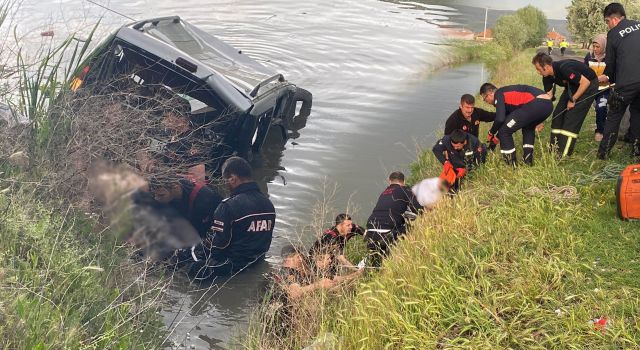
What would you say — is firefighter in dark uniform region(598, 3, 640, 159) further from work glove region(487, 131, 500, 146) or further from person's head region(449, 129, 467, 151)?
person's head region(449, 129, 467, 151)

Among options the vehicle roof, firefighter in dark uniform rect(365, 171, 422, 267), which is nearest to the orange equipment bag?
firefighter in dark uniform rect(365, 171, 422, 267)

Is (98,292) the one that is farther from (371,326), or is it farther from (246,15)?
(246,15)

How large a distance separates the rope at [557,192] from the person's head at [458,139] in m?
1.11

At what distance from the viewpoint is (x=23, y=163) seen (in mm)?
6742

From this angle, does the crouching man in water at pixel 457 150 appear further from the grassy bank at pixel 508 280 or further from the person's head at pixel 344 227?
the person's head at pixel 344 227

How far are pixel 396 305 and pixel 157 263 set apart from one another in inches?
111

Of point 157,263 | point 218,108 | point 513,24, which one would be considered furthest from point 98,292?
point 513,24

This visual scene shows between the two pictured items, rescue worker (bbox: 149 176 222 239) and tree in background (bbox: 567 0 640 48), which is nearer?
rescue worker (bbox: 149 176 222 239)

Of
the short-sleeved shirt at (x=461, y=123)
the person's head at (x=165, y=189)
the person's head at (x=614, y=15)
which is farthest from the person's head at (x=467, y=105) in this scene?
the person's head at (x=165, y=189)

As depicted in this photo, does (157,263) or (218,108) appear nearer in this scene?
(157,263)

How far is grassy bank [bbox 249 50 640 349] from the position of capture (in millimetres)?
4855

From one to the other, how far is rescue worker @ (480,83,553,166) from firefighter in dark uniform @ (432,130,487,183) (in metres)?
0.32

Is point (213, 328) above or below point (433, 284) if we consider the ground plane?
below

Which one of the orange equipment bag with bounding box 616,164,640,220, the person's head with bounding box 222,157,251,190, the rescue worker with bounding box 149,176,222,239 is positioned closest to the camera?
the orange equipment bag with bounding box 616,164,640,220
